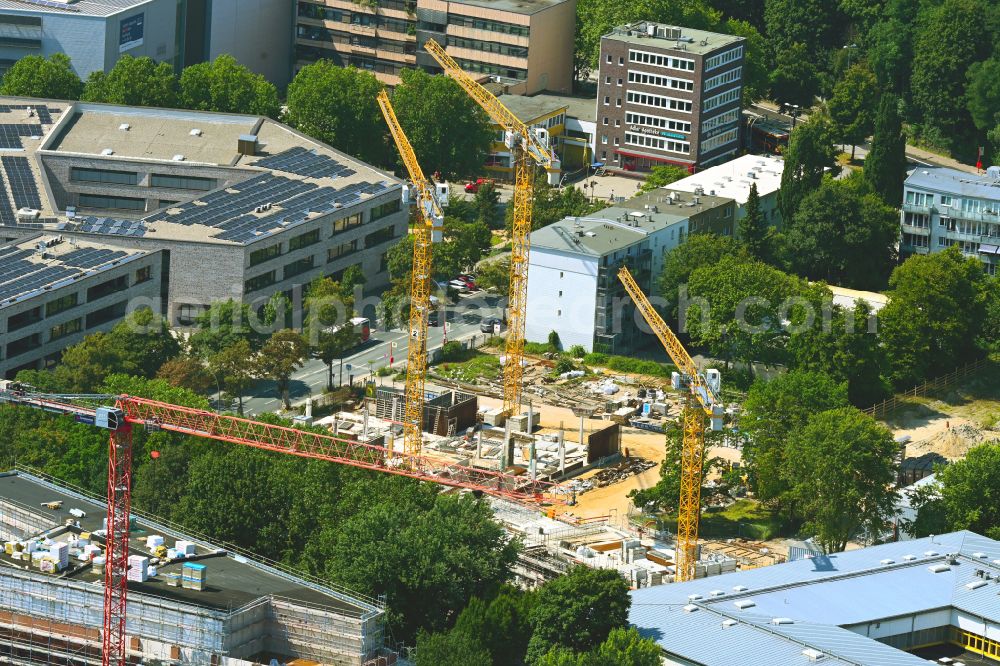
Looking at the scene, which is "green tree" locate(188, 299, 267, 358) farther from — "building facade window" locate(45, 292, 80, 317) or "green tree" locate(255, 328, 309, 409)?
"building facade window" locate(45, 292, 80, 317)

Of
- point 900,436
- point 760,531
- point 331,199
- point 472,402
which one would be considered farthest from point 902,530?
point 331,199

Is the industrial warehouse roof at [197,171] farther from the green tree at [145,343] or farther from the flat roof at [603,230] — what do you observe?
the flat roof at [603,230]

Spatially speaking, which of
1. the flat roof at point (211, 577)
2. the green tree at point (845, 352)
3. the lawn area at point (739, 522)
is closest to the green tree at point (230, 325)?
the green tree at point (845, 352)

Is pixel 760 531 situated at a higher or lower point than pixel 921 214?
lower

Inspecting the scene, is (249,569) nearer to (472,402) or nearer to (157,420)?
(157,420)

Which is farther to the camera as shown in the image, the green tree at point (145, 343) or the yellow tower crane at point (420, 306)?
the green tree at point (145, 343)

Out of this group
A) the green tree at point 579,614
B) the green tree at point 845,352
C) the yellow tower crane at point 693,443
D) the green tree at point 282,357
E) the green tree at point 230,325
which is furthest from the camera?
the green tree at point 230,325

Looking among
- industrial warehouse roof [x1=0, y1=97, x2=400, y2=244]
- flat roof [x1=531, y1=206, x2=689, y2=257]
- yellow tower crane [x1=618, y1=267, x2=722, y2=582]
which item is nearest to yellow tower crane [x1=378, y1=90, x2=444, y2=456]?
flat roof [x1=531, y1=206, x2=689, y2=257]
